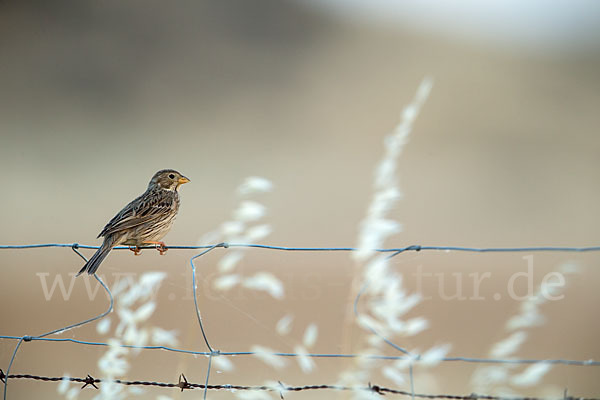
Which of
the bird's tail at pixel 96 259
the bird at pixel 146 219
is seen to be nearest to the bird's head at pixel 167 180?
the bird at pixel 146 219

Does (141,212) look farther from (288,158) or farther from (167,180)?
(288,158)

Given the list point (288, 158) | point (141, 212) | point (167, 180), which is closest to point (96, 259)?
point (141, 212)

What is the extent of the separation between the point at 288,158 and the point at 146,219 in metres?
21.2

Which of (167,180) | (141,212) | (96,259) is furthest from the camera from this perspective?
(167,180)

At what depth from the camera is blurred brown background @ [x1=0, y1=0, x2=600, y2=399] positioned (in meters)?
9.58

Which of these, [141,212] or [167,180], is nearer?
[141,212]

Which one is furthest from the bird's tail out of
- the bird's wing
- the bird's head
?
the bird's head

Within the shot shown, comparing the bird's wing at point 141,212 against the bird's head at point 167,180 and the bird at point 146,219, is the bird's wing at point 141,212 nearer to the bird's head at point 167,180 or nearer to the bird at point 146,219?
the bird at point 146,219

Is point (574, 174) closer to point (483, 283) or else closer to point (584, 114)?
point (584, 114)

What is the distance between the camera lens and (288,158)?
26.9 meters

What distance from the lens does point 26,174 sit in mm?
24141

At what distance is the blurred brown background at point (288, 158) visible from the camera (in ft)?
31.4

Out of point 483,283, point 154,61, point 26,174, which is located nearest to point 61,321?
point 483,283

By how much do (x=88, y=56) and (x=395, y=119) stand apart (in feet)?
56.1
